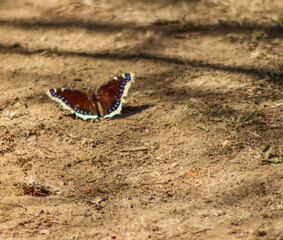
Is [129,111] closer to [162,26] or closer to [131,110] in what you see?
[131,110]

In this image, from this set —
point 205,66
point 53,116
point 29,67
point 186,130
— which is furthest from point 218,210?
point 29,67

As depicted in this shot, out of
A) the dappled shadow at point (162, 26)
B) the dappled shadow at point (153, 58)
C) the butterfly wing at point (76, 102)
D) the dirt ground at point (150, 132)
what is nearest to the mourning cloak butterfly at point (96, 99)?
the butterfly wing at point (76, 102)

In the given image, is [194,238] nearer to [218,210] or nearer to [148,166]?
[218,210]

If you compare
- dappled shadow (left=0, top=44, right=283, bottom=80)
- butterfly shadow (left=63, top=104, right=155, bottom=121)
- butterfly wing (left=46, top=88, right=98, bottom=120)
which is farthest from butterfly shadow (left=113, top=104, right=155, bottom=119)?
dappled shadow (left=0, top=44, right=283, bottom=80)

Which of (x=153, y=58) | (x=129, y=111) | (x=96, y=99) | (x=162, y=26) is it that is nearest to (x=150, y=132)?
(x=129, y=111)

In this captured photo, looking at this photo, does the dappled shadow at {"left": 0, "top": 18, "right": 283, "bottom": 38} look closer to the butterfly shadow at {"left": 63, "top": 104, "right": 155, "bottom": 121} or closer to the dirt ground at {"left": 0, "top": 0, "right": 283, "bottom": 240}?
the dirt ground at {"left": 0, "top": 0, "right": 283, "bottom": 240}

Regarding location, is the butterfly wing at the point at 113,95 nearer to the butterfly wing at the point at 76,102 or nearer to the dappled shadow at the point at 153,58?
the butterfly wing at the point at 76,102
